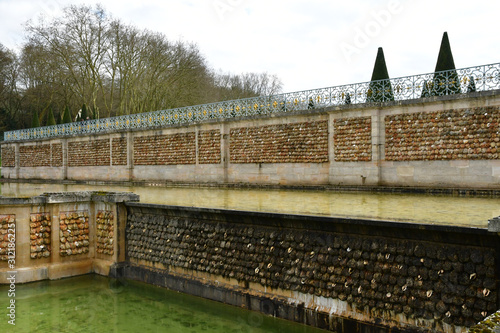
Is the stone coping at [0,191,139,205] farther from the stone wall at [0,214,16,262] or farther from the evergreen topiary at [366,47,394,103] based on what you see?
the evergreen topiary at [366,47,394,103]

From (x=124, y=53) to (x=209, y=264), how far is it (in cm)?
2908

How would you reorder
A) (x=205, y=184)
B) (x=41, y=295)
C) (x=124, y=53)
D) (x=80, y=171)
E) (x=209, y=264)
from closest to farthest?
(x=209, y=264)
(x=41, y=295)
(x=205, y=184)
(x=80, y=171)
(x=124, y=53)

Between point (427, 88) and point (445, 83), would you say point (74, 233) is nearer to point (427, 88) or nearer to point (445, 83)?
point (427, 88)

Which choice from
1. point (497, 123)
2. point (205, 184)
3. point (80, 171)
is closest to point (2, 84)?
point (80, 171)

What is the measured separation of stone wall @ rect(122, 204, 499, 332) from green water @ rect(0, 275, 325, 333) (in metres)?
0.52

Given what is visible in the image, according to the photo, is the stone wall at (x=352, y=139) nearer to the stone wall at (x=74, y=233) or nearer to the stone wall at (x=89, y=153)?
the stone wall at (x=74, y=233)

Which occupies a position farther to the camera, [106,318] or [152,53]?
[152,53]

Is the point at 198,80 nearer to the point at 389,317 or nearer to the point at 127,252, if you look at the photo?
the point at 127,252

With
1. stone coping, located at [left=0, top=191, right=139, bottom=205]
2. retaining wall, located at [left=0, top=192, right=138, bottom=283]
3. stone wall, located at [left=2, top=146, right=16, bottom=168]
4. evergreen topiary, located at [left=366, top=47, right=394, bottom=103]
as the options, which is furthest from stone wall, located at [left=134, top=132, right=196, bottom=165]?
stone wall, located at [left=2, top=146, right=16, bottom=168]

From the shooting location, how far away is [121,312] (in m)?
7.91

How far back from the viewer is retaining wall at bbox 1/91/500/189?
12.2 metres

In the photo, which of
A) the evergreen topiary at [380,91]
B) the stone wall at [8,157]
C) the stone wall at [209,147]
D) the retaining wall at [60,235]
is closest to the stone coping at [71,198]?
the retaining wall at [60,235]

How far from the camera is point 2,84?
47344 mm

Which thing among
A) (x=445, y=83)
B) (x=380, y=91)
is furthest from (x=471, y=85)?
(x=380, y=91)
